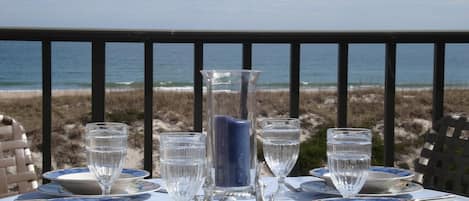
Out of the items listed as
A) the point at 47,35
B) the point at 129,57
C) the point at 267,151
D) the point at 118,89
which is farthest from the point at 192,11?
the point at 267,151

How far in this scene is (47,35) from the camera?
2811 millimetres

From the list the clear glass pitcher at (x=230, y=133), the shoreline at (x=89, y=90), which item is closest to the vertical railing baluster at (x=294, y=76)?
the clear glass pitcher at (x=230, y=133)

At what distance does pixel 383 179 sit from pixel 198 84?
5.40 feet

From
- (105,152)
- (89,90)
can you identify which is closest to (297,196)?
(105,152)

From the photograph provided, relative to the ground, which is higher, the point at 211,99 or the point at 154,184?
the point at 211,99

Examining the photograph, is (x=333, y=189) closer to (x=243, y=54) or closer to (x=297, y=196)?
(x=297, y=196)

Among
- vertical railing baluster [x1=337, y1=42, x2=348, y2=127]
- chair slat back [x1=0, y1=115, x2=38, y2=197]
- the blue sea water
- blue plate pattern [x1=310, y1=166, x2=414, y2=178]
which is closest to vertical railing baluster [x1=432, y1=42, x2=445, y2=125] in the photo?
vertical railing baluster [x1=337, y1=42, x2=348, y2=127]

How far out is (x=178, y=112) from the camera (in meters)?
17.2

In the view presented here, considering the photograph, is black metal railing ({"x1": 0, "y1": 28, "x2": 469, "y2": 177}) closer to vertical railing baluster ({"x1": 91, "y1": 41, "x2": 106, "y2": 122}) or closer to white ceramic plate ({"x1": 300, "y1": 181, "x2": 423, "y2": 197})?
vertical railing baluster ({"x1": 91, "y1": 41, "x2": 106, "y2": 122})

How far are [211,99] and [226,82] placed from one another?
0.04 meters

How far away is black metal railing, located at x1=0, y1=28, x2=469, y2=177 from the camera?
9.40 ft

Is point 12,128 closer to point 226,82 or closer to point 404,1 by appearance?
point 226,82

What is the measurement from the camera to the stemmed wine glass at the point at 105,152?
1324 millimetres

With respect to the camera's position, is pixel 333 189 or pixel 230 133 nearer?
pixel 230 133
